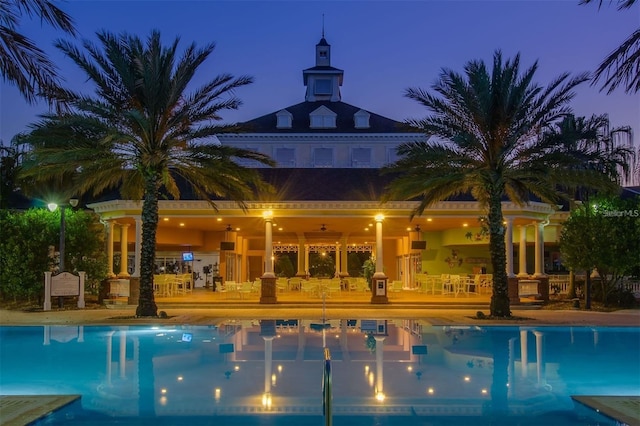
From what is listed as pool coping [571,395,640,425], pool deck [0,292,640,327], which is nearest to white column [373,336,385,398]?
pool coping [571,395,640,425]

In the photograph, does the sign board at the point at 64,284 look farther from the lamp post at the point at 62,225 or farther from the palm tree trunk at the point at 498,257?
the palm tree trunk at the point at 498,257

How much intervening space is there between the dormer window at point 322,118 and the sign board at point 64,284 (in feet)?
51.2

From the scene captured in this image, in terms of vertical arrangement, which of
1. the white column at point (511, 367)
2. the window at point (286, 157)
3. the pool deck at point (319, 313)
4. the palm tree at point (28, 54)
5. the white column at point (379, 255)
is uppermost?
the window at point (286, 157)

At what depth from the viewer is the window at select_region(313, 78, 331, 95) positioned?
37.2 meters

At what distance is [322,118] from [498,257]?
675 inches

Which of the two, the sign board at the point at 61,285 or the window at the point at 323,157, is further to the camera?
the window at the point at 323,157

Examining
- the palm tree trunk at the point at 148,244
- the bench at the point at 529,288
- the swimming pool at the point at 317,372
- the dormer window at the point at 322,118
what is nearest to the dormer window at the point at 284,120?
the dormer window at the point at 322,118

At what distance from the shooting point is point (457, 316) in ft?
62.1

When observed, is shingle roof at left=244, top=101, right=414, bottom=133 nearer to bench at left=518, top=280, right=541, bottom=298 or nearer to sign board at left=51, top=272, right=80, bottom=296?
bench at left=518, top=280, right=541, bottom=298

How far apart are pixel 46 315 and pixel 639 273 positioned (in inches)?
778

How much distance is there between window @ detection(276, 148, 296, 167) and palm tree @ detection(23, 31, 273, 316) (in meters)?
14.0

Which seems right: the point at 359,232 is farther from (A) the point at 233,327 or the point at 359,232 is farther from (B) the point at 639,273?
(A) the point at 233,327

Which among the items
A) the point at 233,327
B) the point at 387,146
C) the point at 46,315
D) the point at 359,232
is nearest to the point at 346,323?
the point at 233,327

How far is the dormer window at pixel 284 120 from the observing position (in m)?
33.3
